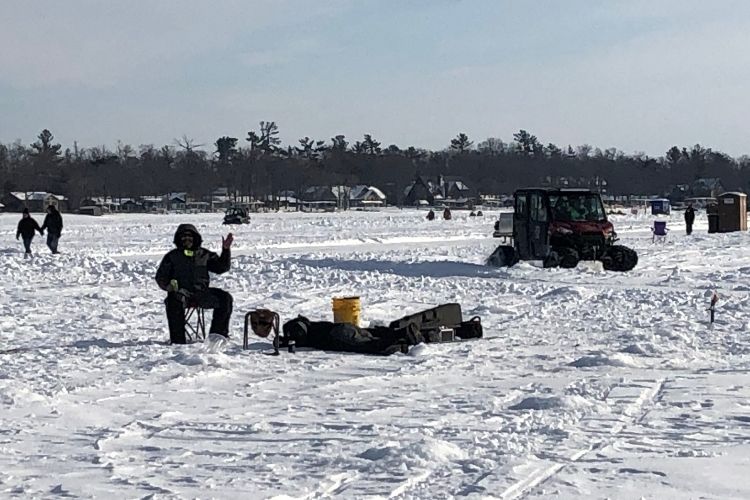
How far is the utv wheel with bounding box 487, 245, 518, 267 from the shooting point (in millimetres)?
25188

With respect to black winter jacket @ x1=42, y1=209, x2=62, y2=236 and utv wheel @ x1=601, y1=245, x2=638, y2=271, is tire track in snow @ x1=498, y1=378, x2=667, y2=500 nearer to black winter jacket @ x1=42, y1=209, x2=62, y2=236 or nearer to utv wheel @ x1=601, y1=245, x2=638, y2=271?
utv wheel @ x1=601, y1=245, x2=638, y2=271

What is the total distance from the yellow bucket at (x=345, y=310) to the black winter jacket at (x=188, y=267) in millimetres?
1507

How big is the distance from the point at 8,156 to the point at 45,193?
875 inches

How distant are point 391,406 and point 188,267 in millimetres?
4172

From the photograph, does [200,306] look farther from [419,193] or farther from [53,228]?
[419,193]

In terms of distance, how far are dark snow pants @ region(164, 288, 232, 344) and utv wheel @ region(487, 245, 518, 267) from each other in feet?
46.9

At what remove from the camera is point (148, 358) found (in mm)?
10602

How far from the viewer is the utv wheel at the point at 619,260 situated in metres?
24.0

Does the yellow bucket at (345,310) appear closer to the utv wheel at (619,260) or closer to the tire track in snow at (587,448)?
the tire track in snow at (587,448)

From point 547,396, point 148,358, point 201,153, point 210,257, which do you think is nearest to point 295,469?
point 547,396

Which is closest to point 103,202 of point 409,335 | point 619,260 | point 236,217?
point 236,217

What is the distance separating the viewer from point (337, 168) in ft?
528

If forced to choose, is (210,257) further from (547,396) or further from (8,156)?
(8,156)

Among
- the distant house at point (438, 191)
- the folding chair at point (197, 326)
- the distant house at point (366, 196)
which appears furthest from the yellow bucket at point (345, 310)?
the distant house at point (366, 196)
